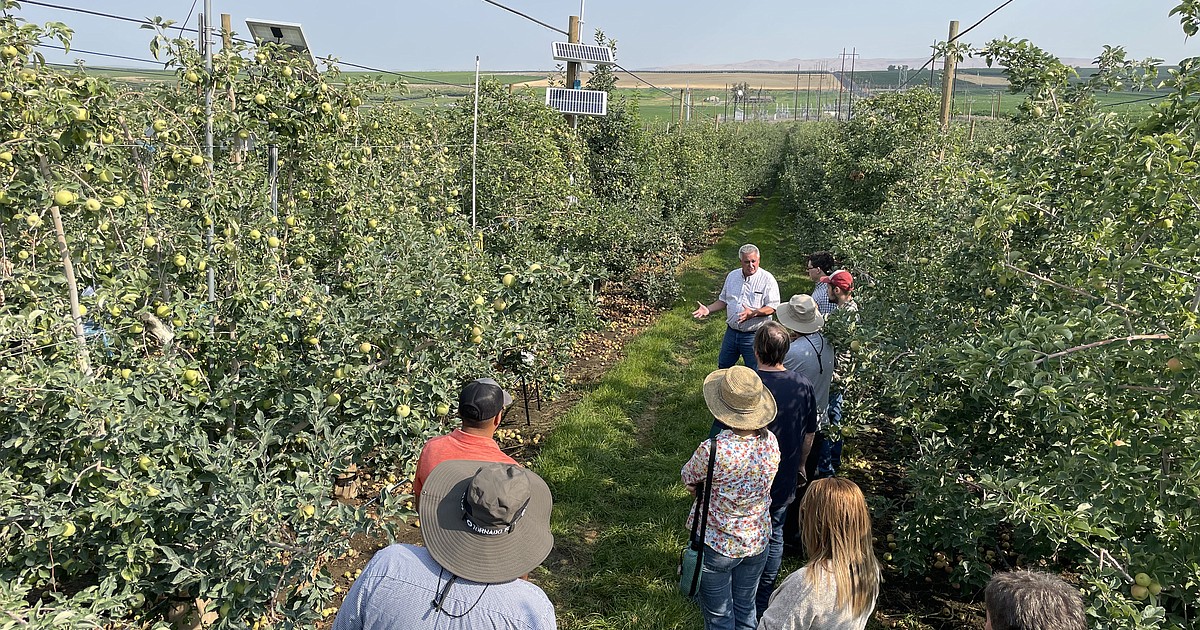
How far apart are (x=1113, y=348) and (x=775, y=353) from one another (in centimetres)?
157

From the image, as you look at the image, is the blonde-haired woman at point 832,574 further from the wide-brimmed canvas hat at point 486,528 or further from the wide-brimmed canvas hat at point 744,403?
the wide-brimmed canvas hat at point 486,528

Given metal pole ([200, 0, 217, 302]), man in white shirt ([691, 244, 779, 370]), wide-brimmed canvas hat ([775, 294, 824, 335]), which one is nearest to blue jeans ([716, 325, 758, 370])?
man in white shirt ([691, 244, 779, 370])

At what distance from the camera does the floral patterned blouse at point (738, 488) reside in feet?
9.96

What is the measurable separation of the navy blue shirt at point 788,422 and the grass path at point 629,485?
38.5 inches

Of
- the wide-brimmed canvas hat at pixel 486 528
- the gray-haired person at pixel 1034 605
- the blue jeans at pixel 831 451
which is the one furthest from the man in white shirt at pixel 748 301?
the wide-brimmed canvas hat at pixel 486 528

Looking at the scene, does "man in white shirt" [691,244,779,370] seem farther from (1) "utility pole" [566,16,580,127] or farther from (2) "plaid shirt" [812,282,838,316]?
(1) "utility pole" [566,16,580,127]

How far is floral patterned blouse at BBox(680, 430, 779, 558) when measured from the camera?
9.96 ft

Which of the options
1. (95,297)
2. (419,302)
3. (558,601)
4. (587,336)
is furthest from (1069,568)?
(587,336)

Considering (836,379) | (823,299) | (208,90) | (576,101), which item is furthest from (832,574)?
(576,101)

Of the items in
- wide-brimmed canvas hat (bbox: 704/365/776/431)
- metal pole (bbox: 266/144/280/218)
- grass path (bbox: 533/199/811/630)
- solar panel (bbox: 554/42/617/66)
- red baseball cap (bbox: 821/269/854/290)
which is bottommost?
grass path (bbox: 533/199/811/630)

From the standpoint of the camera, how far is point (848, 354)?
452 centimetres

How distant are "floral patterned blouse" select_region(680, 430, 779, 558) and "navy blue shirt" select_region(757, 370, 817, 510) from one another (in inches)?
15.0

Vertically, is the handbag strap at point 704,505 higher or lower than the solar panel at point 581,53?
lower

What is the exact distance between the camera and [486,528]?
6.15ft
